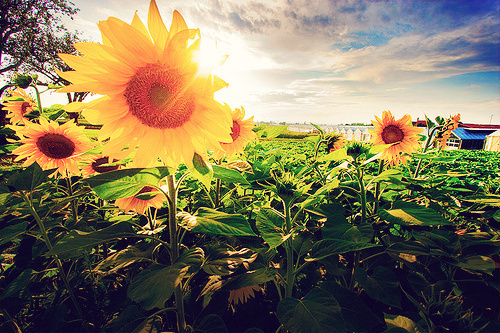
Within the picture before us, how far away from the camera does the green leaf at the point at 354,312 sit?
1.02 metres

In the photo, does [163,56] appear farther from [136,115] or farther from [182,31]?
[136,115]

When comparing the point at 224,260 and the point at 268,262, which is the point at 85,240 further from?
the point at 268,262

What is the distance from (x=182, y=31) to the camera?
0.73m

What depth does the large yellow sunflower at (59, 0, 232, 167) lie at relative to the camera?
77cm

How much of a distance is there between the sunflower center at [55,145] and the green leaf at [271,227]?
1.62 meters

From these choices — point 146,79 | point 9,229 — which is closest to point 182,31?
point 146,79

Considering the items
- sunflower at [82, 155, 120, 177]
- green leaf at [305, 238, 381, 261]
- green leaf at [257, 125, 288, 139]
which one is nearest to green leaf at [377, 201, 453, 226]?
green leaf at [305, 238, 381, 261]

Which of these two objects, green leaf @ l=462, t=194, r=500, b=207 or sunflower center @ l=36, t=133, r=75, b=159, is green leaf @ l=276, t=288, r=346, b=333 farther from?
sunflower center @ l=36, t=133, r=75, b=159

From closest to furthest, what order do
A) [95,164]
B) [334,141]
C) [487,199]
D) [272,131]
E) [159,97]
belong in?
[159,97] < [487,199] < [95,164] < [272,131] < [334,141]

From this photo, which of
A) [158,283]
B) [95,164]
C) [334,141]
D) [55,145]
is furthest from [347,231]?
[55,145]

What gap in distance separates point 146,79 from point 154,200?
883 millimetres

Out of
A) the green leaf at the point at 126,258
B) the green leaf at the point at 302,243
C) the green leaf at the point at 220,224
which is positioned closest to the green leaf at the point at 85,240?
the green leaf at the point at 126,258

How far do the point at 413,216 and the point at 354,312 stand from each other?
1.81 feet

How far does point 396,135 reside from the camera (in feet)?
7.03
